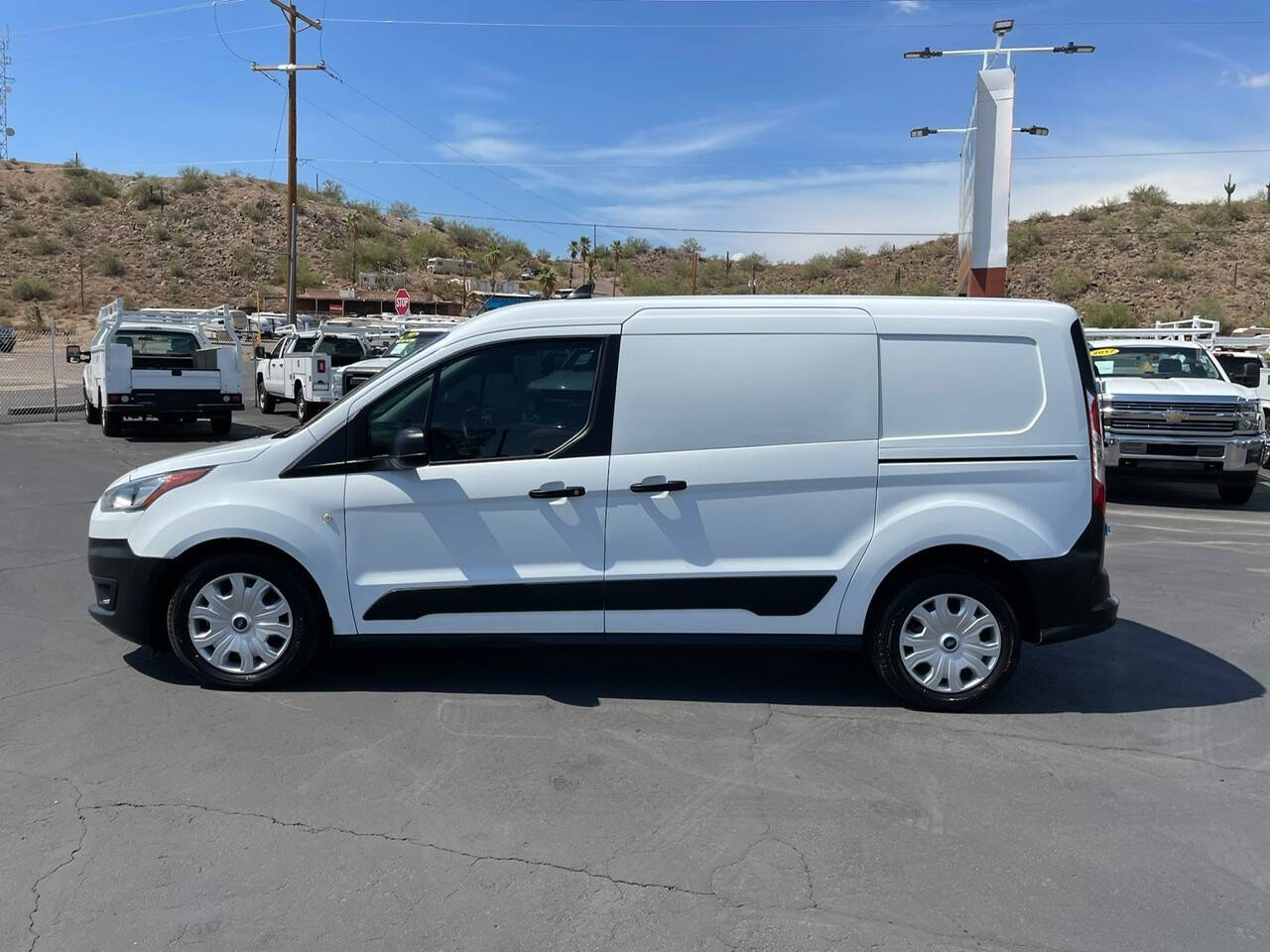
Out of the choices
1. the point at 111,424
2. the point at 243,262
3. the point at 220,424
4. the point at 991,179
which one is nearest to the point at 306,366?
the point at 220,424

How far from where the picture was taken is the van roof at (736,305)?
5.27m

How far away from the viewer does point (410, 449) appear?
5207 mm

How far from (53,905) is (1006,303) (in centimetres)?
491

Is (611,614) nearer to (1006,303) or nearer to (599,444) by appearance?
(599,444)

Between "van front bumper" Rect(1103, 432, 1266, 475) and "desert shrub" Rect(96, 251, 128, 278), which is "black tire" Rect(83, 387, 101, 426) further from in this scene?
"desert shrub" Rect(96, 251, 128, 278)

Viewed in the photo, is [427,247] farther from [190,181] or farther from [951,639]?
[951,639]

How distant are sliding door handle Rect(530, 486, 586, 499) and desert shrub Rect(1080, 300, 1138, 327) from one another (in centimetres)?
4623

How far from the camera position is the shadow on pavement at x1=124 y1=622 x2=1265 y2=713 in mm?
5527

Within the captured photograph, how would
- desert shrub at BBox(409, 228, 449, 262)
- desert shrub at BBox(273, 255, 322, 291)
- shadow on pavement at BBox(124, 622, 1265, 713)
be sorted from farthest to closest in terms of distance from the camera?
desert shrub at BBox(409, 228, 449, 262) → desert shrub at BBox(273, 255, 322, 291) → shadow on pavement at BBox(124, 622, 1265, 713)

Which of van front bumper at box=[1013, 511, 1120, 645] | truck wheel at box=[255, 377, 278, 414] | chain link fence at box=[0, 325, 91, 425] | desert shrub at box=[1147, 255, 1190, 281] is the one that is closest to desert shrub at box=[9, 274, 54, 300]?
chain link fence at box=[0, 325, 91, 425]

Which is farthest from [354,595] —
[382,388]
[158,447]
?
[158,447]

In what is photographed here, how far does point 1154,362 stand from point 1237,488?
2.25 m

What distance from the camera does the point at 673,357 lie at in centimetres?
522

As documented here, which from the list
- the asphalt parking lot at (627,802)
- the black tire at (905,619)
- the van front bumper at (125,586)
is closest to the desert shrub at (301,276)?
the asphalt parking lot at (627,802)
